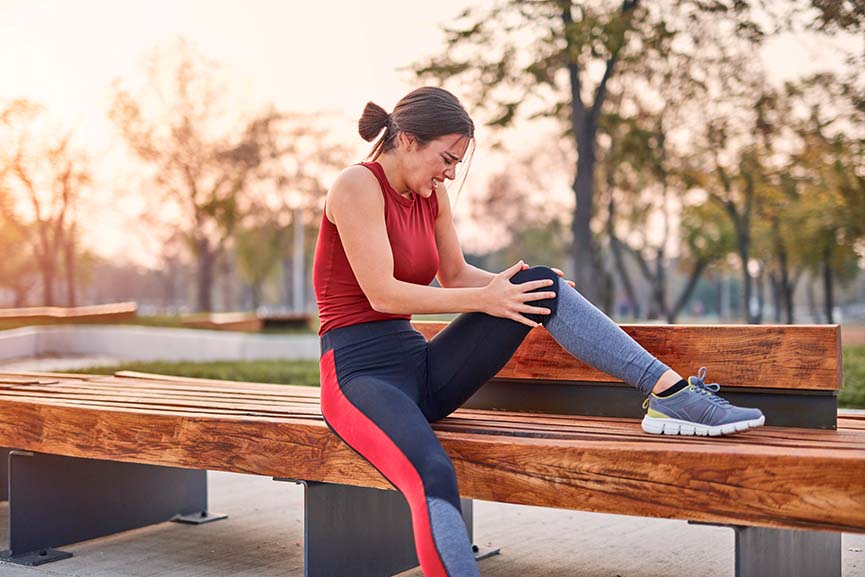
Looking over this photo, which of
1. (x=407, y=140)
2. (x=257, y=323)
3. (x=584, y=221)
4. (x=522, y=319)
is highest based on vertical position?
(x=584, y=221)

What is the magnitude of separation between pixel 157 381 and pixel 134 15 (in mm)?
26761

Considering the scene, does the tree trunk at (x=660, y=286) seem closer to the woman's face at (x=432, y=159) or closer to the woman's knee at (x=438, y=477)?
the woman's face at (x=432, y=159)

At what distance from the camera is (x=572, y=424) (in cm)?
310

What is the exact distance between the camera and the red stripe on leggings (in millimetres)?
2473

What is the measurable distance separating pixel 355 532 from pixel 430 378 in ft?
2.41

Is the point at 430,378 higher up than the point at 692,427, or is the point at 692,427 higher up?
the point at 430,378

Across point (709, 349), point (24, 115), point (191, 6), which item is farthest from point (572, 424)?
point (24, 115)

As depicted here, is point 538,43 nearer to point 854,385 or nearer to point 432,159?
point 854,385

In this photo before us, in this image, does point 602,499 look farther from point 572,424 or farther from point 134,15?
point 134,15

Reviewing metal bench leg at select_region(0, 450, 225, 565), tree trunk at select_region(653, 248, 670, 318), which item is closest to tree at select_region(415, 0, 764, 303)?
metal bench leg at select_region(0, 450, 225, 565)

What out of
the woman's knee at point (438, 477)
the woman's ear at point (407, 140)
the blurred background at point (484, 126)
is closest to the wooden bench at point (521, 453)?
the woman's knee at point (438, 477)

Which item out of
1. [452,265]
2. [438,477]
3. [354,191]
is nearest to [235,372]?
[452,265]

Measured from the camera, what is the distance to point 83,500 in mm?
4137

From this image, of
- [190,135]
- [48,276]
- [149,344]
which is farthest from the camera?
[48,276]
